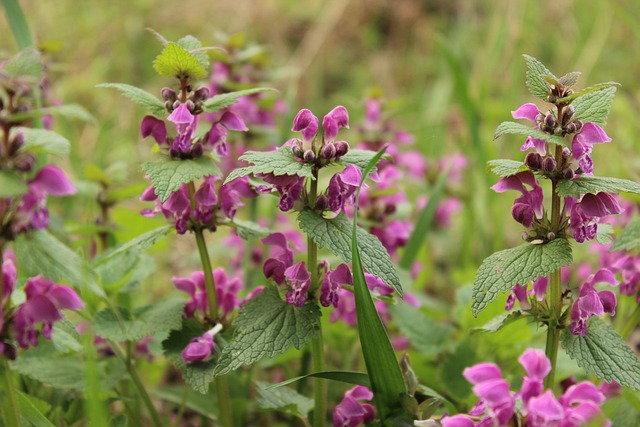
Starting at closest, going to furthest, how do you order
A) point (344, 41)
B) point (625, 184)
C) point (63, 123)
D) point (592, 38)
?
point (625, 184), point (63, 123), point (592, 38), point (344, 41)

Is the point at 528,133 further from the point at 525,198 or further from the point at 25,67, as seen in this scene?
the point at 25,67

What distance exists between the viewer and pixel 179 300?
1.54m

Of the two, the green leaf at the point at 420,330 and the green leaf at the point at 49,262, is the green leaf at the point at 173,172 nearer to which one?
the green leaf at the point at 49,262

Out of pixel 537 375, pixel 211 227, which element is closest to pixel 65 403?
pixel 211 227

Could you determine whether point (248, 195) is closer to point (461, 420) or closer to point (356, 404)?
point (356, 404)

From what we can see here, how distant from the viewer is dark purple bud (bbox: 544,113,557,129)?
4.02ft

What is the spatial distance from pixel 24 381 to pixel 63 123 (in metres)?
1.47

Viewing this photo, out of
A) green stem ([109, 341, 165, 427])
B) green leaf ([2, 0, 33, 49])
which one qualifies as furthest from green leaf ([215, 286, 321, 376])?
green leaf ([2, 0, 33, 49])

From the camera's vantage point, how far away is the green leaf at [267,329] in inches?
48.3

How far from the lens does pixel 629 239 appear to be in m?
1.43

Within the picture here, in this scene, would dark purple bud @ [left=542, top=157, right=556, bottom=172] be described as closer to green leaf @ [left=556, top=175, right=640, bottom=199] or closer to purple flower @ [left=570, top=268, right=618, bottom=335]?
green leaf @ [left=556, top=175, right=640, bottom=199]

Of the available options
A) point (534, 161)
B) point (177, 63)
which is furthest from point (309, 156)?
point (534, 161)

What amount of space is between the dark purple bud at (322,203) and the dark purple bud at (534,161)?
13.9 inches

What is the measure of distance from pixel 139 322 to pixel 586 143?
36.1 inches
